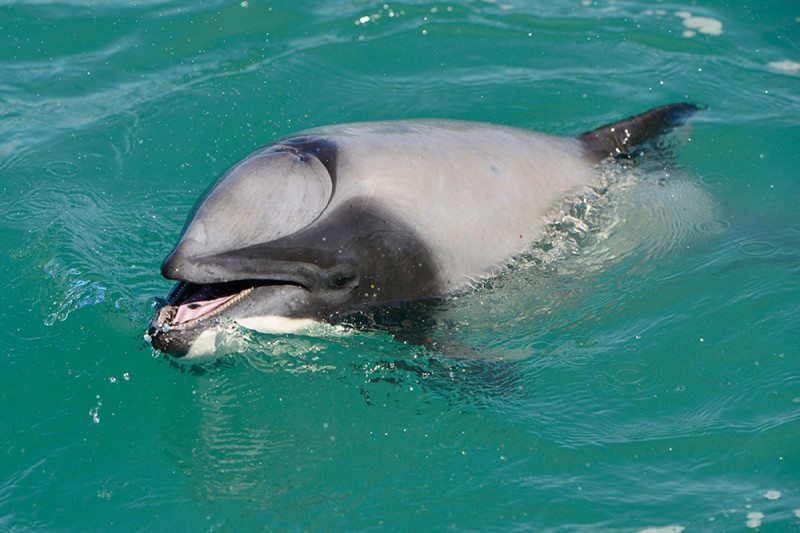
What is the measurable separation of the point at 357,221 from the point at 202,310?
4.66 ft

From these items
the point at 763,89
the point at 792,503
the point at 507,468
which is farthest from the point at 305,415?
the point at 763,89

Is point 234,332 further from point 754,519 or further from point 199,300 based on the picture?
point 754,519

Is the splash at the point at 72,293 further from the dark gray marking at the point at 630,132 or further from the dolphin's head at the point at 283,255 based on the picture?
the dark gray marking at the point at 630,132

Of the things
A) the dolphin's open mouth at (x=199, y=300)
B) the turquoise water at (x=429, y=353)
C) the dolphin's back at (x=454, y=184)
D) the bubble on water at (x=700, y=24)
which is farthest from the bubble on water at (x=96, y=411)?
the bubble on water at (x=700, y=24)

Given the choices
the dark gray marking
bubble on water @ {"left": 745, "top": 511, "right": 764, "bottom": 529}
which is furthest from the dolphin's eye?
bubble on water @ {"left": 745, "top": 511, "right": 764, "bottom": 529}

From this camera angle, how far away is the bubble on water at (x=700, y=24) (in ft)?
48.0

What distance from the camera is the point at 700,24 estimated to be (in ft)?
48.6

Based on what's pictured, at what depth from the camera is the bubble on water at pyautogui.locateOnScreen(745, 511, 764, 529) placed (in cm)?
740

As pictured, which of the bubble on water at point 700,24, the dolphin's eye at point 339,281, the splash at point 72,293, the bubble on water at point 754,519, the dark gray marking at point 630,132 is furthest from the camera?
the bubble on water at point 700,24

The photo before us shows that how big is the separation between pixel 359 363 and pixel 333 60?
660 cm

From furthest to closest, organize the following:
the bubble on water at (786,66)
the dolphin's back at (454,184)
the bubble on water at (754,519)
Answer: the bubble on water at (786,66), the dolphin's back at (454,184), the bubble on water at (754,519)

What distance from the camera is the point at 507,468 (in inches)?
315

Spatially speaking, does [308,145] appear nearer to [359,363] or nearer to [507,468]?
[359,363]

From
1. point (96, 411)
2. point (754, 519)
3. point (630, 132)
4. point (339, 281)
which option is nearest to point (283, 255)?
point (339, 281)
